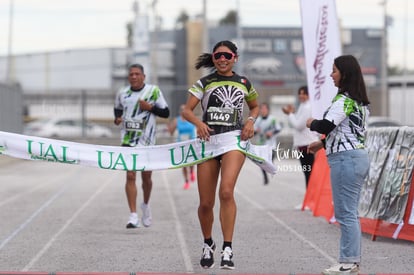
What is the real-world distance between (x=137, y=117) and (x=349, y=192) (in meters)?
3.99

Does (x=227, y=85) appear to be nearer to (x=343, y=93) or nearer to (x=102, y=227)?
(x=343, y=93)

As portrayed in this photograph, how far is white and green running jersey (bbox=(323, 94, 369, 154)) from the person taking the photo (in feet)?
22.7

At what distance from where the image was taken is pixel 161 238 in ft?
31.1

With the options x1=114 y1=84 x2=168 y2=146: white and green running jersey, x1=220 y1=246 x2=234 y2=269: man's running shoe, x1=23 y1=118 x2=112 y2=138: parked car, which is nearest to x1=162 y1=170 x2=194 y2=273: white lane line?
x1=220 y1=246 x2=234 y2=269: man's running shoe

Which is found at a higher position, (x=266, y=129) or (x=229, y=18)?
(x=229, y=18)

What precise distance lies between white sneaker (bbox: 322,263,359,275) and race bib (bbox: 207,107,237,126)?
1.59 meters

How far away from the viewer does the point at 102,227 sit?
10500 millimetres

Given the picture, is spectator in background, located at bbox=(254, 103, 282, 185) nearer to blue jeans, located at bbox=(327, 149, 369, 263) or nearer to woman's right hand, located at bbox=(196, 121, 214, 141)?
woman's right hand, located at bbox=(196, 121, 214, 141)

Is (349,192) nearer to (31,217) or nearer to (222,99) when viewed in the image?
(222,99)

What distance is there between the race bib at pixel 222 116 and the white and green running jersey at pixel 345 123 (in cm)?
89

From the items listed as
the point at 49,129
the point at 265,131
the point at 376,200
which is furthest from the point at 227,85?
the point at 49,129

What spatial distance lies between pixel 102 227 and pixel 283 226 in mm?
2386

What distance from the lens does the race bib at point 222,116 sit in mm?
7395

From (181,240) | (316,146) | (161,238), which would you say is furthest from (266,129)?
(316,146)
